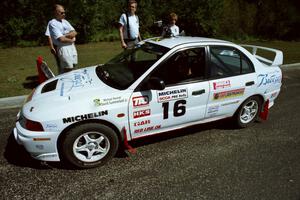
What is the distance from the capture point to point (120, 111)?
351cm

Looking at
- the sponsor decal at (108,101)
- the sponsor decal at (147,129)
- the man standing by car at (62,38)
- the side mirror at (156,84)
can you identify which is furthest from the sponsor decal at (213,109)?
A: the man standing by car at (62,38)

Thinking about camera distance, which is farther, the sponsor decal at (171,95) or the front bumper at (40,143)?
the sponsor decal at (171,95)

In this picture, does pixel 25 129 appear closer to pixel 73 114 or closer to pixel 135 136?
pixel 73 114

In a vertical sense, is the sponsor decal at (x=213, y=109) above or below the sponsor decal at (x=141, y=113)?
below

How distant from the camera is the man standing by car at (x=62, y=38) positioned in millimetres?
5496

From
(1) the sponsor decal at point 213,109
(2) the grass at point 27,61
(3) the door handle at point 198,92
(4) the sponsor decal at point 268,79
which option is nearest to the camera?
(3) the door handle at point 198,92

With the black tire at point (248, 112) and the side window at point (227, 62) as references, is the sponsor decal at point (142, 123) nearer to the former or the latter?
the side window at point (227, 62)

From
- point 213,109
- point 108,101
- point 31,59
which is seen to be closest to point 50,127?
point 108,101

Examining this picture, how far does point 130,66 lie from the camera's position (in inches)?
165

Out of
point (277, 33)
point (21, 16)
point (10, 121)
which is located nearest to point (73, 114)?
point (10, 121)

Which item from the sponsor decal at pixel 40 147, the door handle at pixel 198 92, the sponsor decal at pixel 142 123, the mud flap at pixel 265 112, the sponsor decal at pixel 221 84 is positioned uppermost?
the sponsor decal at pixel 221 84

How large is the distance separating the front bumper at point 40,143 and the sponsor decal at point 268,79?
330 cm

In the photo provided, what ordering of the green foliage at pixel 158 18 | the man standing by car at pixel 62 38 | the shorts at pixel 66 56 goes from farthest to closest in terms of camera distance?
the green foliage at pixel 158 18 < the shorts at pixel 66 56 < the man standing by car at pixel 62 38

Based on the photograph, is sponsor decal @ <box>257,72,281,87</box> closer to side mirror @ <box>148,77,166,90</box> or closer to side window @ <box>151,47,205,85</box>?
side window @ <box>151,47,205,85</box>
